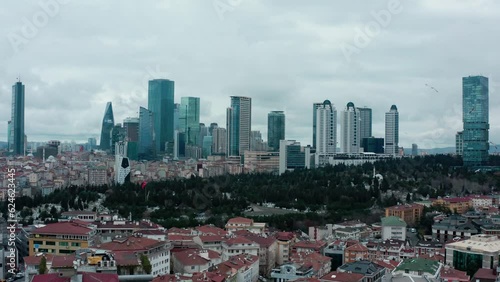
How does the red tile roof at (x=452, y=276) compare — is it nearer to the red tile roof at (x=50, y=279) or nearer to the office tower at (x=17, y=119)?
the red tile roof at (x=50, y=279)

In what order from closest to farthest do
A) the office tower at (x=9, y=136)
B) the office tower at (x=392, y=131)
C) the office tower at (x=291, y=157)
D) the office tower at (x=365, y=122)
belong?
the office tower at (x=291, y=157) → the office tower at (x=9, y=136) → the office tower at (x=392, y=131) → the office tower at (x=365, y=122)

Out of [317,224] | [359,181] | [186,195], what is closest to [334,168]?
[359,181]

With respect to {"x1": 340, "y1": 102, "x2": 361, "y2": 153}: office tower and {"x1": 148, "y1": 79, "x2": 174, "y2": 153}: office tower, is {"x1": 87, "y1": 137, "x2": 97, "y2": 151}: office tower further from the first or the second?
{"x1": 340, "y1": 102, "x2": 361, "y2": 153}: office tower

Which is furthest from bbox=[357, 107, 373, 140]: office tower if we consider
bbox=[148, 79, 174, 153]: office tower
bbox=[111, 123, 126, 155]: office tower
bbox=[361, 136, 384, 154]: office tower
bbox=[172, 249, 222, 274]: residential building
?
bbox=[172, 249, 222, 274]: residential building

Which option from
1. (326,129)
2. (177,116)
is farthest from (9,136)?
(326,129)

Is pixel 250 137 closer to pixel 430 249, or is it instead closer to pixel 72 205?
pixel 72 205

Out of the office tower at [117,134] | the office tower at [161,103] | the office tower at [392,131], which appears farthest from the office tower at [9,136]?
the office tower at [392,131]
